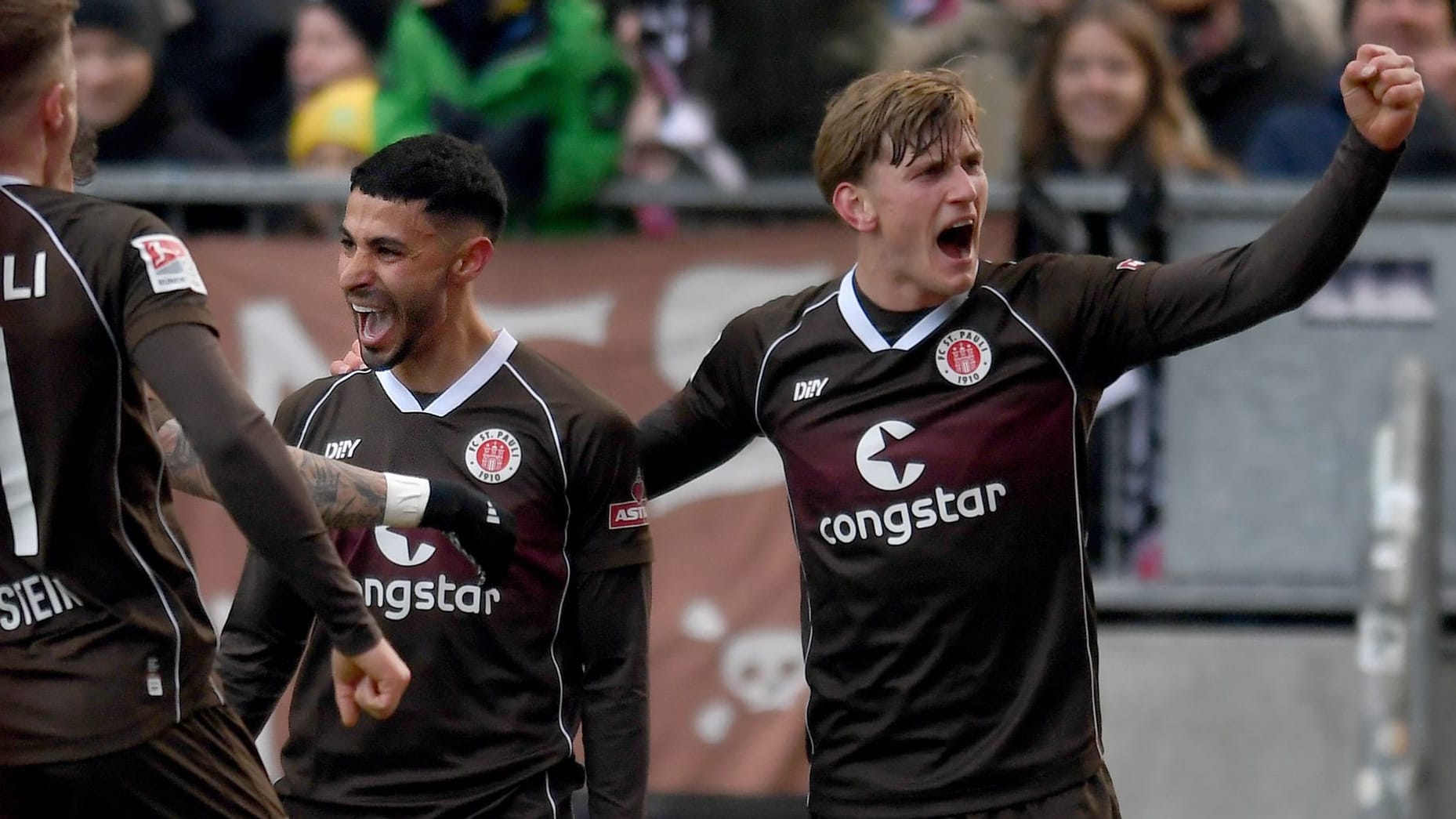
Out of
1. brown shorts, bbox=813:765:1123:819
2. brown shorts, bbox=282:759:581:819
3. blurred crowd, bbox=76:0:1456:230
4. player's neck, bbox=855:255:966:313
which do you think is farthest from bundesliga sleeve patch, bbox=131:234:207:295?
blurred crowd, bbox=76:0:1456:230

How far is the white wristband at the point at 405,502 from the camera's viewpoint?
14.5 feet

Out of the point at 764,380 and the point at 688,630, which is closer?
the point at 764,380

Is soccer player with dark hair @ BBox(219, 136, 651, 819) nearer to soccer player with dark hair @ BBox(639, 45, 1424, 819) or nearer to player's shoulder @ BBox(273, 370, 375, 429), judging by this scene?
player's shoulder @ BBox(273, 370, 375, 429)

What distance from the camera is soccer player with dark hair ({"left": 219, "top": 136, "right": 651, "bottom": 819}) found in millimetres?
4801

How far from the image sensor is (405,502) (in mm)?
4430

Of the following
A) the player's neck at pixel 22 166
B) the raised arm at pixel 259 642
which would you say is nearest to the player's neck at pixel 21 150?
the player's neck at pixel 22 166

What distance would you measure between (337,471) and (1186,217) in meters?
3.88

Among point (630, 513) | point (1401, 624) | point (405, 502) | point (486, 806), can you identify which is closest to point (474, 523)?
point (405, 502)

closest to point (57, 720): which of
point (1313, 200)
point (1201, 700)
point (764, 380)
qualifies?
point (764, 380)

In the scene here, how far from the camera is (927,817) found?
15.3 ft

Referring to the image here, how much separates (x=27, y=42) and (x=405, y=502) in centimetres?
116

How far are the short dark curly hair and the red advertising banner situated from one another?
2.55 meters

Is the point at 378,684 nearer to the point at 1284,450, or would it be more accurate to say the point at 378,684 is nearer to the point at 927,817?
the point at 927,817

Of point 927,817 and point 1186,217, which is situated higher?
point 1186,217
